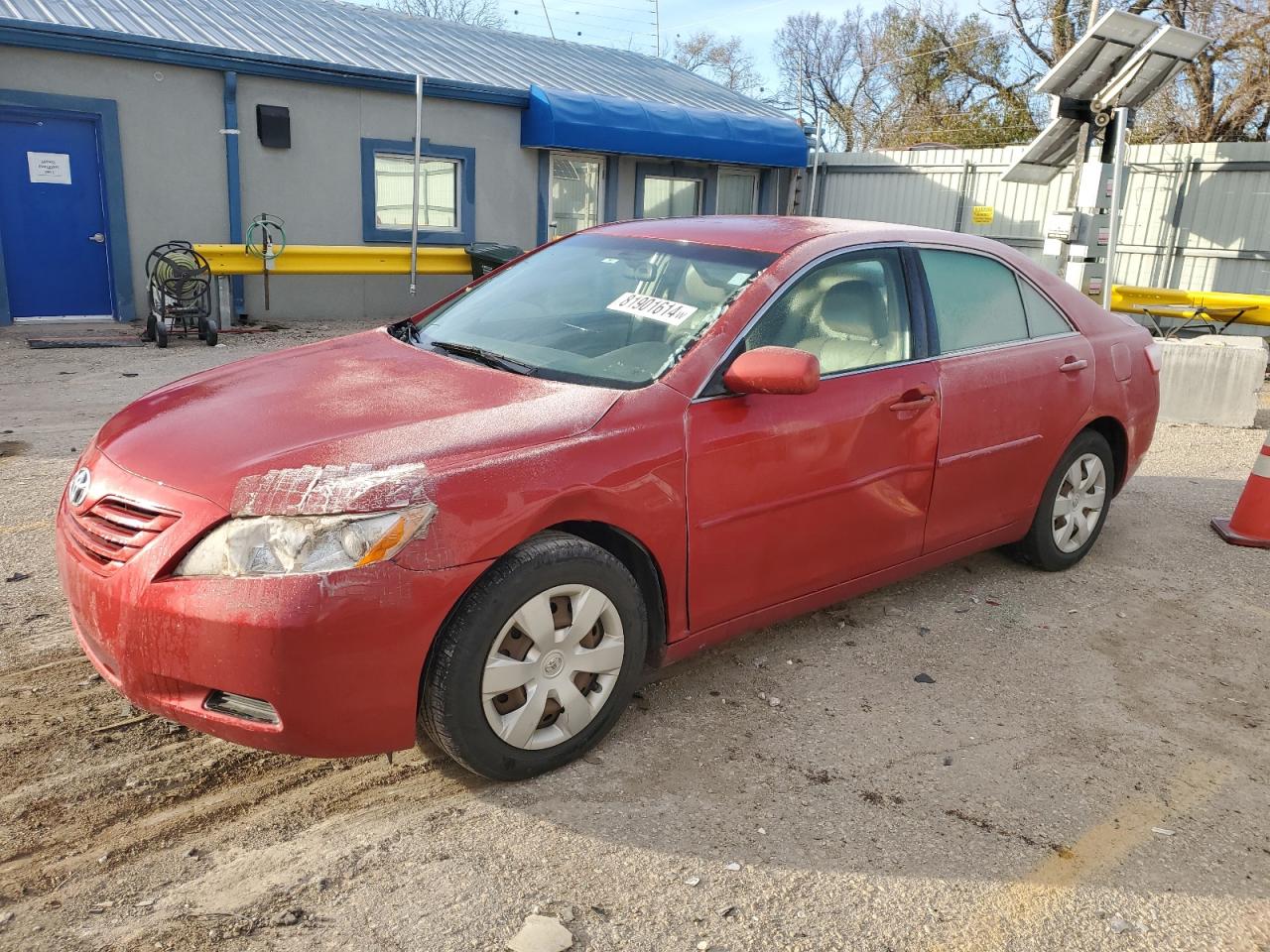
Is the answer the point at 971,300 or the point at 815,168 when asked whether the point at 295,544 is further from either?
the point at 815,168

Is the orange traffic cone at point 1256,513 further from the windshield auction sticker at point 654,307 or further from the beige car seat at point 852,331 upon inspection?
the windshield auction sticker at point 654,307

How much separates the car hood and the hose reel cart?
300 inches

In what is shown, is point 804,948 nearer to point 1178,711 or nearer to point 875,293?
point 1178,711

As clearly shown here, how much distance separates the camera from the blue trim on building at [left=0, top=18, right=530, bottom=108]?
10.7m

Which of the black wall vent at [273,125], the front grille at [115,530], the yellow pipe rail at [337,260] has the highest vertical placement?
the black wall vent at [273,125]

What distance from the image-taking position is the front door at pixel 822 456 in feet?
10.5

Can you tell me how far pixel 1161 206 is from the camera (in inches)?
536

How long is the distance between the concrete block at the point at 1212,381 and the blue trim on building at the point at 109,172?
1118cm

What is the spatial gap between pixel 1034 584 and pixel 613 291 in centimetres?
253

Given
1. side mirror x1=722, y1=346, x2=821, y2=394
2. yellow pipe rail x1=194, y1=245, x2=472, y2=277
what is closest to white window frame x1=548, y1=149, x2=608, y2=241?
yellow pipe rail x1=194, y1=245, x2=472, y2=277

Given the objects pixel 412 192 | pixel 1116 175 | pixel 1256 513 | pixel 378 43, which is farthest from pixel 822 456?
pixel 378 43

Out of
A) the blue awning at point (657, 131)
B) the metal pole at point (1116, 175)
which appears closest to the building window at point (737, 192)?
the blue awning at point (657, 131)

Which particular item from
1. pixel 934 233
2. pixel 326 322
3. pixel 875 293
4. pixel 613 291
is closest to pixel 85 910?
pixel 613 291

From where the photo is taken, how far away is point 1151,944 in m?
2.43
